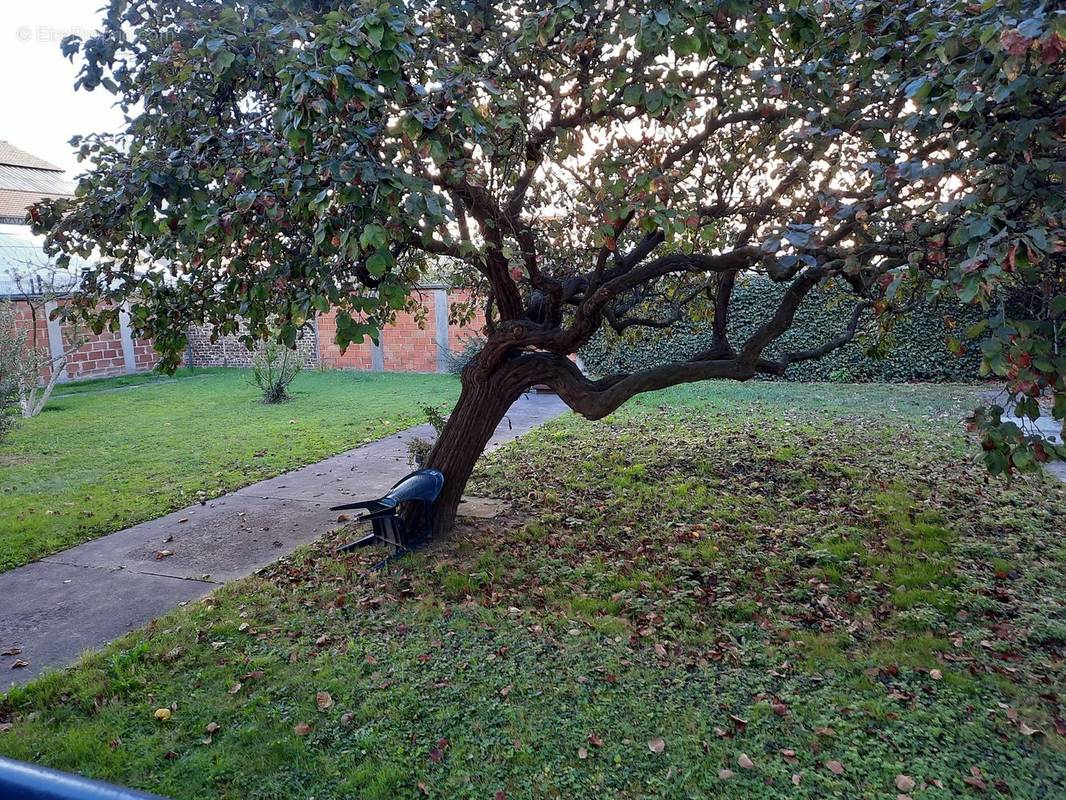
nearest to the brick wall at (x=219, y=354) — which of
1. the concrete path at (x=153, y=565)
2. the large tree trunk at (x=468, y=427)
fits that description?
the concrete path at (x=153, y=565)

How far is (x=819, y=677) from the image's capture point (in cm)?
337

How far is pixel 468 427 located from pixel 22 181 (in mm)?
22131

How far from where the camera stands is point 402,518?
5.25 metres

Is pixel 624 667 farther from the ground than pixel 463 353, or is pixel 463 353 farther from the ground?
pixel 463 353

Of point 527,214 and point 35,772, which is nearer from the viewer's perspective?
point 35,772

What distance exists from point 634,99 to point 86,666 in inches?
156

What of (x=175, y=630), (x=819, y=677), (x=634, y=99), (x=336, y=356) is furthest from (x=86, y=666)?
(x=336, y=356)

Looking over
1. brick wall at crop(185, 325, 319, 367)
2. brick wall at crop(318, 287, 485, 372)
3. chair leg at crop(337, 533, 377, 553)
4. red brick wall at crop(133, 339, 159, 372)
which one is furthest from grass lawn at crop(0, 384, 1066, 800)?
brick wall at crop(185, 325, 319, 367)

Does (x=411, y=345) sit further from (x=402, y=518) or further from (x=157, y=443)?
(x=402, y=518)

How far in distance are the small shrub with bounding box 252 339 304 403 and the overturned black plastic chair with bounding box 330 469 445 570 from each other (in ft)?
26.9

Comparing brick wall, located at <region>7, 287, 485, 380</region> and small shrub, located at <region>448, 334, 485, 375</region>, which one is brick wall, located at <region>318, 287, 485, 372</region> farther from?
small shrub, located at <region>448, 334, 485, 375</region>

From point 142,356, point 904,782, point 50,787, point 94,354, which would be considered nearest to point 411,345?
point 142,356

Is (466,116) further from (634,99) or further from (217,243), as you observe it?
(217,243)

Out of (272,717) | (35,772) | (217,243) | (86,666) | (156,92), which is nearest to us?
(35,772)
